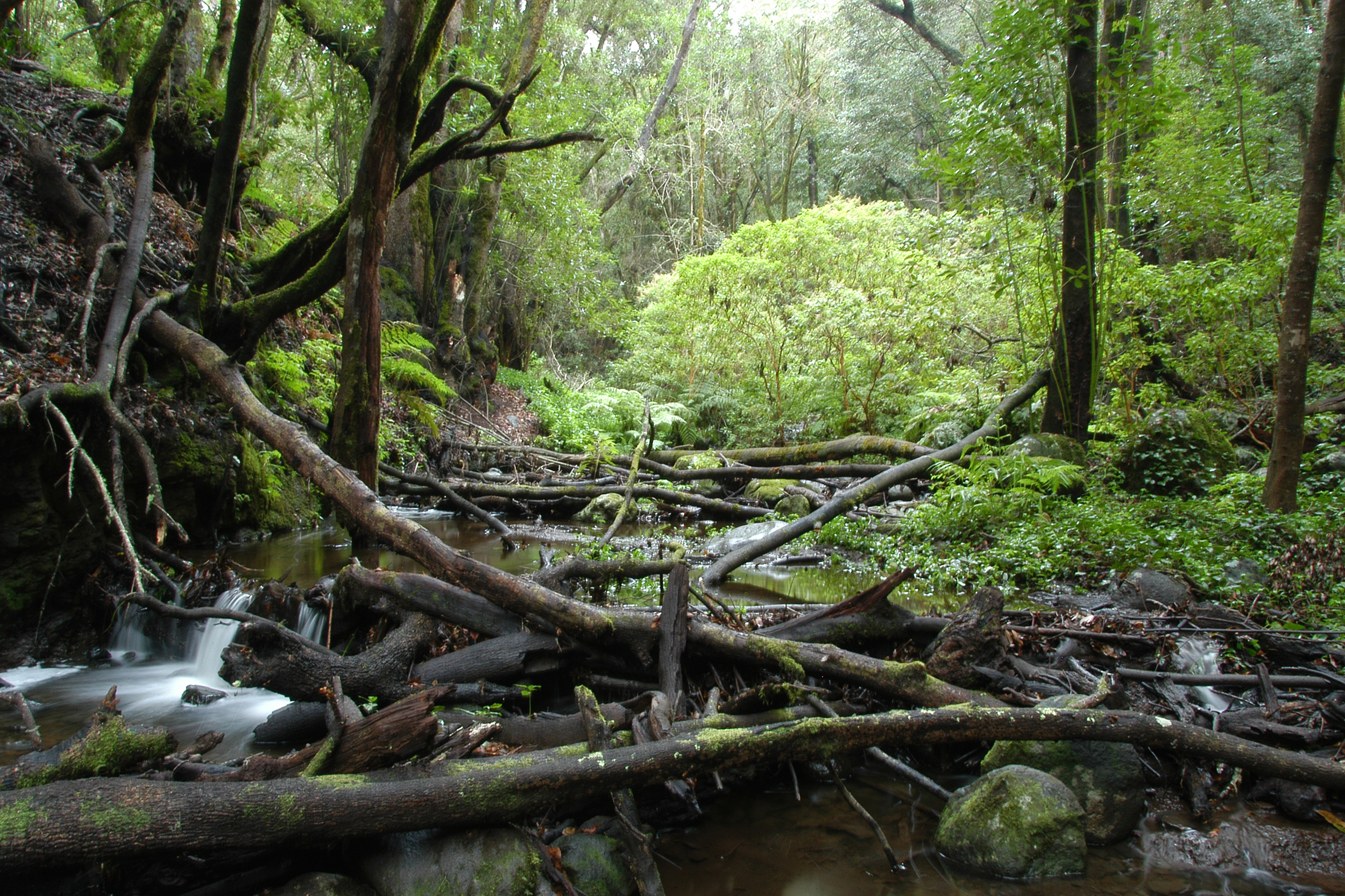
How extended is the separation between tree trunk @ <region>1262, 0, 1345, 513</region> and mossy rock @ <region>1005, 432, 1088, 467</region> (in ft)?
6.91

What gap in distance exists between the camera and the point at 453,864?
2.28 metres

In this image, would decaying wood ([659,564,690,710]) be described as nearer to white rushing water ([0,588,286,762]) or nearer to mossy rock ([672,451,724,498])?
white rushing water ([0,588,286,762])

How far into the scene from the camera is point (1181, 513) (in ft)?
21.4

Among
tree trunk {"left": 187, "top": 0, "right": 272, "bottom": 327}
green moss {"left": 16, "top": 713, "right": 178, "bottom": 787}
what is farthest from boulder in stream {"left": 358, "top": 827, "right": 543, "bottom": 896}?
tree trunk {"left": 187, "top": 0, "right": 272, "bottom": 327}

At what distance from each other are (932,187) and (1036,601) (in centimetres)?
2780

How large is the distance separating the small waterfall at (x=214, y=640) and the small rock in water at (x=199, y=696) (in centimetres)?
40

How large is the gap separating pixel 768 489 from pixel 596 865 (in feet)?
29.0

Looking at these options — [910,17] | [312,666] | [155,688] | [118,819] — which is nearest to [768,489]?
[155,688]

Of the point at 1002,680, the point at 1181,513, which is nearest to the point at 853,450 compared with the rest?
the point at 1181,513

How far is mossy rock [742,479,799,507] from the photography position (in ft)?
35.4

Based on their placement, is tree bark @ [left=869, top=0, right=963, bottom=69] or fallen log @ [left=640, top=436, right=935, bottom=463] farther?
tree bark @ [left=869, top=0, right=963, bottom=69]

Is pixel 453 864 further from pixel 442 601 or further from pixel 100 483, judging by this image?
pixel 100 483

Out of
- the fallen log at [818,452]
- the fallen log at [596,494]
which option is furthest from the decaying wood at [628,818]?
the fallen log at [818,452]

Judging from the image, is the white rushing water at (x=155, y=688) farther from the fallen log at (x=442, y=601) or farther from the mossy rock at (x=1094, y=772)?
the mossy rock at (x=1094, y=772)
